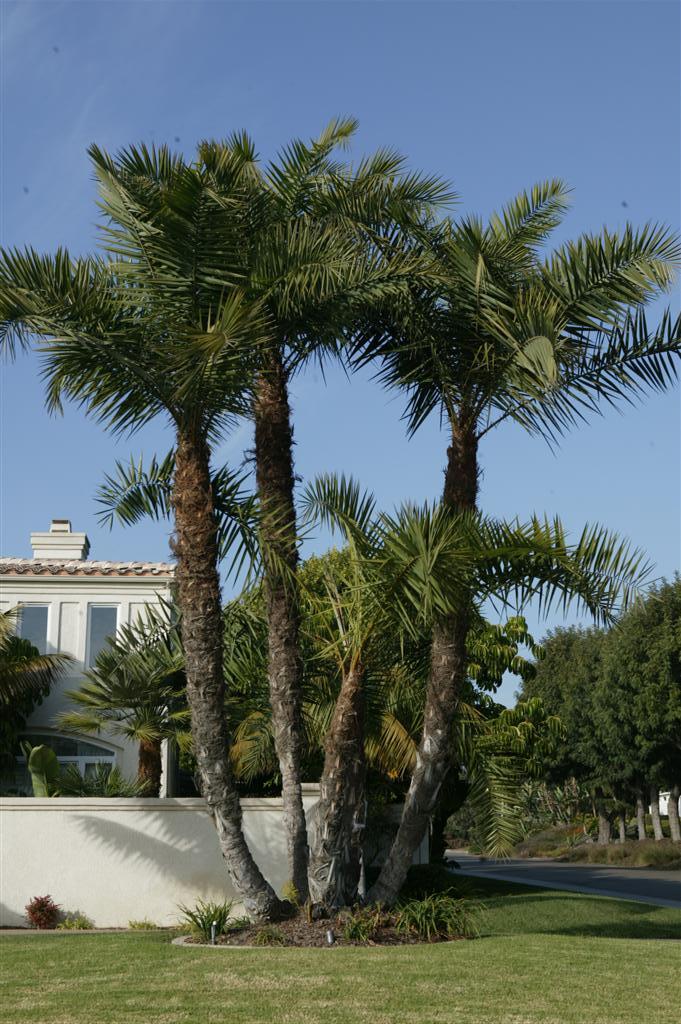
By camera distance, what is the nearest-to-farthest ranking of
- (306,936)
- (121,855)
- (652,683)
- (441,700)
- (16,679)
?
1. (306,936)
2. (441,700)
3. (121,855)
4. (16,679)
5. (652,683)

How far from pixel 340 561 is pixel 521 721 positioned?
11.5 m

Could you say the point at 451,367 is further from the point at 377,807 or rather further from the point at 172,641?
the point at 377,807

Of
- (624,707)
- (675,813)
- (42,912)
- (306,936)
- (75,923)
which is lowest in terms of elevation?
(75,923)

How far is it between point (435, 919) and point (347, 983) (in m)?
3.69

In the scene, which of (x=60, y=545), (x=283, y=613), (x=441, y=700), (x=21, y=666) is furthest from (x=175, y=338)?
(x=60, y=545)

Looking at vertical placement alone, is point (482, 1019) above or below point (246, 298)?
below

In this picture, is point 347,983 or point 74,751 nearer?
point 347,983

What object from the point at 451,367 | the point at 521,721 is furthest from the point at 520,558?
the point at 521,721

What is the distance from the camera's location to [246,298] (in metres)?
11.9

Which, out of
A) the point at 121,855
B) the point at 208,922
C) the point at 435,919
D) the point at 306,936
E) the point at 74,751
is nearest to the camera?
the point at 306,936

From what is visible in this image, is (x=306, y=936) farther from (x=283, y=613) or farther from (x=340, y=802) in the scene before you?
(x=283, y=613)

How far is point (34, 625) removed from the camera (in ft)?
77.6

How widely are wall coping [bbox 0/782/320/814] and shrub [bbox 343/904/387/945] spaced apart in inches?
186

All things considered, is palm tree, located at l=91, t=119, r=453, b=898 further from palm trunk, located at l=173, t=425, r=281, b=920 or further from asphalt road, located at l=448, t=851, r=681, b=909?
asphalt road, located at l=448, t=851, r=681, b=909
